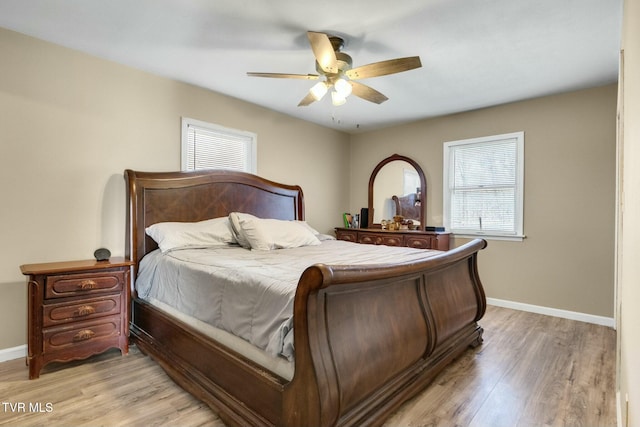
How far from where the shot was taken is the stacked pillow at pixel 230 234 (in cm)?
288

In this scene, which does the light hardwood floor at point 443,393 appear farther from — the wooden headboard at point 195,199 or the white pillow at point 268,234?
the white pillow at point 268,234

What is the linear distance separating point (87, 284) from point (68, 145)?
1.20 m

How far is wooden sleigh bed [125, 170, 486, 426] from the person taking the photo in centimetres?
137

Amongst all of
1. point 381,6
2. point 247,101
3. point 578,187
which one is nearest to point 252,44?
point 381,6

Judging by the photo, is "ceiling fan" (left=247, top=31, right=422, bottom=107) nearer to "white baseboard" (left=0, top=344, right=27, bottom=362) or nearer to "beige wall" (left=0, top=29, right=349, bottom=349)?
"beige wall" (left=0, top=29, right=349, bottom=349)

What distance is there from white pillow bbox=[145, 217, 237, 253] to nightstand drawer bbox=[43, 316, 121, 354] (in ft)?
2.20

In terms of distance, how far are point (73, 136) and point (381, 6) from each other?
2.65 meters

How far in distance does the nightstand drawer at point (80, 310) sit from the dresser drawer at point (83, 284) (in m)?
0.07

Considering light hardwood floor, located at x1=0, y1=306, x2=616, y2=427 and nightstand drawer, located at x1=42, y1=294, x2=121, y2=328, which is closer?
light hardwood floor, located at x1=0, y1=306, x2=616, y2=427

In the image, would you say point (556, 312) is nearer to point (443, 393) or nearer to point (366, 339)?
point (443, 393)

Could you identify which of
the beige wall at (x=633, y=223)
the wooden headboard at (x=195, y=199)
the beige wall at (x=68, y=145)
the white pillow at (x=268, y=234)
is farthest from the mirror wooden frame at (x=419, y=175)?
the beige wall at (x=633, y=223)

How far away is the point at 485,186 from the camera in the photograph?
166 inches

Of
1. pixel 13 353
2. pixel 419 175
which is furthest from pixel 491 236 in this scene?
pixel 13 353

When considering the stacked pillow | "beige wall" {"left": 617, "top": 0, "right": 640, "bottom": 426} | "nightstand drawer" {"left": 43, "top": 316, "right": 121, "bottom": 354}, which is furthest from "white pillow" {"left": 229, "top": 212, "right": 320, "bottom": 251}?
"beige wall" {"left": 617, "top": 0, "right": 640, "bottom": 426}
